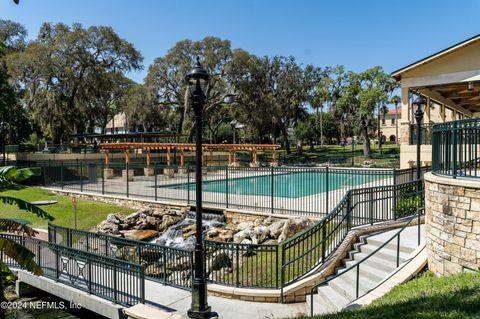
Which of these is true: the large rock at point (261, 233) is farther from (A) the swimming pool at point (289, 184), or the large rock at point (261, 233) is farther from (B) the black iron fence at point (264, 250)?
(A) the swimming pool at point (289, 184)

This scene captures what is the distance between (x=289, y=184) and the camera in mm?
17172

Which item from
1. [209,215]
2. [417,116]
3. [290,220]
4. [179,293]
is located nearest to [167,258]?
[179,293]

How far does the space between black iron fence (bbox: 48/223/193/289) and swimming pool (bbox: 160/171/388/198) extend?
6.63 meters

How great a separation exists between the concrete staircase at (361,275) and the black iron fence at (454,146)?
7.44 ft

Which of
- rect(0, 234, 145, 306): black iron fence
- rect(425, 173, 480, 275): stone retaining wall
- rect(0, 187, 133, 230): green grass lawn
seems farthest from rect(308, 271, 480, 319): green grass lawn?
rect(0, 187, 133, 230): green grass lawn

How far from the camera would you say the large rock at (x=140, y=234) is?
16438 millimetres

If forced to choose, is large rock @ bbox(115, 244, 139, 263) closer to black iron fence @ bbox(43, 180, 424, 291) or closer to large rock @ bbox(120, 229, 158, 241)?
black iron fence @ bbox(43, 180, 424, 291)

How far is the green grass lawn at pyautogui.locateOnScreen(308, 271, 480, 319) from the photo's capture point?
15.5 feet

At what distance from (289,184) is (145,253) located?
7.92m

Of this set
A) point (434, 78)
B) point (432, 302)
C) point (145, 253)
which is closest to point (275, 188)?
point (145, 253)

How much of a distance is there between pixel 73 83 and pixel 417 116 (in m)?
35.7

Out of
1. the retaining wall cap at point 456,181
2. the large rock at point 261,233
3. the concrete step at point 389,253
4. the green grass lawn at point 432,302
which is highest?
the retaining wall cap at point 456,181

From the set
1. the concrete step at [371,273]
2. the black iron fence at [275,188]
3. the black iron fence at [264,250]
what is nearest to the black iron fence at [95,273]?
the black iron fence at [264,250]

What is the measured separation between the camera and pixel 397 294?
21.5 ft
